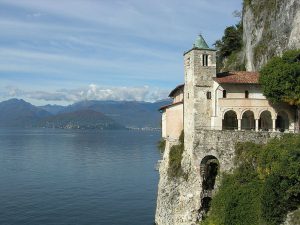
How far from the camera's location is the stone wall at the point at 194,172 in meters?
40.2

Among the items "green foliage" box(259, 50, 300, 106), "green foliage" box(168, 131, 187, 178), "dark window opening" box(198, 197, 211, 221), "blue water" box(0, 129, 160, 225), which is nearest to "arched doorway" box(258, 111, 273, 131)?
"green foliage" box(259, 50, 300, 106)

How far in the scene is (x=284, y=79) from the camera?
42312mm

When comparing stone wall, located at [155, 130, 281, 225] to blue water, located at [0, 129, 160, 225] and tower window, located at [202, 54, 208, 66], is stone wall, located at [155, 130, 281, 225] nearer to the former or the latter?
tower window, located at [202, 54, 208, 66]

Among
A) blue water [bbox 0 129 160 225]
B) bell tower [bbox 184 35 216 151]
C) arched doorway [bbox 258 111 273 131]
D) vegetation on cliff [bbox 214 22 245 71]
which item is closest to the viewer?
bell tower [bbox 184 35 216 151]

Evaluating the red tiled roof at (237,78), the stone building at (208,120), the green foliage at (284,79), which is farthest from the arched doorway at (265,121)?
the green foliage at (284,79)

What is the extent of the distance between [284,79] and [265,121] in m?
7.82

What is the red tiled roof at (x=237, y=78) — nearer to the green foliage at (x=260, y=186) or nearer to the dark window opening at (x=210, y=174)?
the green foliage at (x=260, y=186)

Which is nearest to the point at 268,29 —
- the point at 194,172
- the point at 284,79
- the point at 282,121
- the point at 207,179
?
the point at 282,121

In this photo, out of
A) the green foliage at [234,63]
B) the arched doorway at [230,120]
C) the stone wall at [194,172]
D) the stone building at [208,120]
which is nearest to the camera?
the stone wall at [194,172]

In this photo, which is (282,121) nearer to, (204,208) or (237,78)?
(237,78)

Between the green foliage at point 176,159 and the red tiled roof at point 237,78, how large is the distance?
856 centimetres

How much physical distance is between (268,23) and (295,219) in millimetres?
29942

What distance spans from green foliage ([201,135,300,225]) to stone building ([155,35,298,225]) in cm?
216

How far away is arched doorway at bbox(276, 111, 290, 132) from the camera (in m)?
46.4
